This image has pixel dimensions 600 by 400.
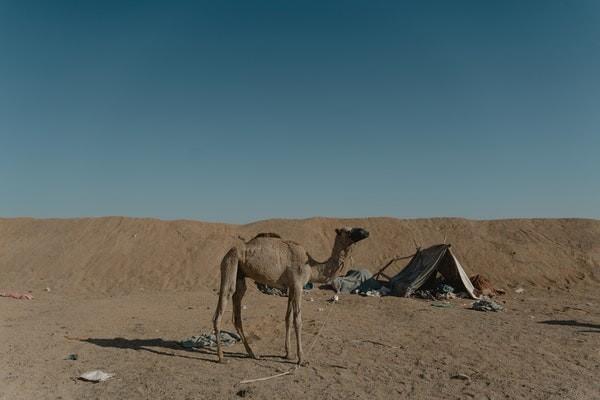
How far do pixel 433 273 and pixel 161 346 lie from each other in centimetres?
1265

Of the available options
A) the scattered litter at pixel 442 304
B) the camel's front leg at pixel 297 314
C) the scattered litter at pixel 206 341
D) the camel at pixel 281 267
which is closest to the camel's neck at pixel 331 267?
the camel at pixel 281 267

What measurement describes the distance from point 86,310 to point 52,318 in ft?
5.23

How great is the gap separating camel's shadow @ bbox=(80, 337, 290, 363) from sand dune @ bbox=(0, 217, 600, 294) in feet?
39.7

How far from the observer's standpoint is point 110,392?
25.1 ft

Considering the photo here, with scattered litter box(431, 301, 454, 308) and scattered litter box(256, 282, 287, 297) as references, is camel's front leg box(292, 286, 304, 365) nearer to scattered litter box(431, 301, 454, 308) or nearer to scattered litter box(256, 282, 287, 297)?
scattered litter box(431, 301, 454, 308)

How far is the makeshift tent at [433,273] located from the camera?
19078 mm

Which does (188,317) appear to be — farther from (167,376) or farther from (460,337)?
(460,337)

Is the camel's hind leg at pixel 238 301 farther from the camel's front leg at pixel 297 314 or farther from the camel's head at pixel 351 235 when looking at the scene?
the camel's head at pixel 351 235

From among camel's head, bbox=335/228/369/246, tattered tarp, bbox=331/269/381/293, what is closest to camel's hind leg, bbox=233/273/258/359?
camel's head, bbox=335/228/369/246

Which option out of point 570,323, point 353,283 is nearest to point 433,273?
point 353,283

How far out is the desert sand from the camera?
8.03 m

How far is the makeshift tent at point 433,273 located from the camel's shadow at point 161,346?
10.4 m

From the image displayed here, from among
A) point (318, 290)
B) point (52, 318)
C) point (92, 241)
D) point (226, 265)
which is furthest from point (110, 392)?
point (92, 241)

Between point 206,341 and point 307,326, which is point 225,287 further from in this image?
point 307,326
